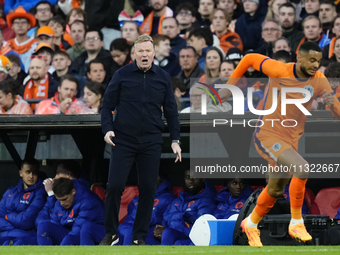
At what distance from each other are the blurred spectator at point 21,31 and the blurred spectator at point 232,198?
4.59 m

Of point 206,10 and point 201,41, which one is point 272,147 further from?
point 206,10

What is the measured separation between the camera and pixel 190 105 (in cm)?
739

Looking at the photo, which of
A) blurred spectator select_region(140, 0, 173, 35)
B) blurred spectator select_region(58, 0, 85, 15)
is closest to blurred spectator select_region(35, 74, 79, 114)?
blurred spectator select_region(140, 0, 173, 35)

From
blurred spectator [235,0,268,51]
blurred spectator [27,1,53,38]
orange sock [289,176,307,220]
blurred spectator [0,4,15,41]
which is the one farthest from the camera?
blurred spectator [0,4,15,41]

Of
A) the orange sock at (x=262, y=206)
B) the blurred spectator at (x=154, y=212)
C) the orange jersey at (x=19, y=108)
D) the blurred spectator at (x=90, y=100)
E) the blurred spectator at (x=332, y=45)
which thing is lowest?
the blurred spectator at (x=154, y=212)

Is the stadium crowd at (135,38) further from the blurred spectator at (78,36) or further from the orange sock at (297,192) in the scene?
the orange sock at (297,192)

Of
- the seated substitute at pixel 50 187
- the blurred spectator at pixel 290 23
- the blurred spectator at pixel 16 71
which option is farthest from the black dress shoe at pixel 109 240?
the blurred spectator at pixel 290 23

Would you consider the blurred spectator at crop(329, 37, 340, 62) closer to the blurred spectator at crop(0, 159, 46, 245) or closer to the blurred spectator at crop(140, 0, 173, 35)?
the blurred spectator at crop(140, 0, 173, 35)

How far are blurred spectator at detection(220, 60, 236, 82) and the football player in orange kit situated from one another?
2424mm

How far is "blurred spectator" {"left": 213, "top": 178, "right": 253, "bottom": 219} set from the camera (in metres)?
7.09

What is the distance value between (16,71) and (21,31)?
120cm

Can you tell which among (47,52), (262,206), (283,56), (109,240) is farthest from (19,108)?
(262,206)

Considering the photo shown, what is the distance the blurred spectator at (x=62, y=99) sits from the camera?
7.69 m

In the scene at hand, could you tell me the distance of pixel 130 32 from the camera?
30.5 feet
